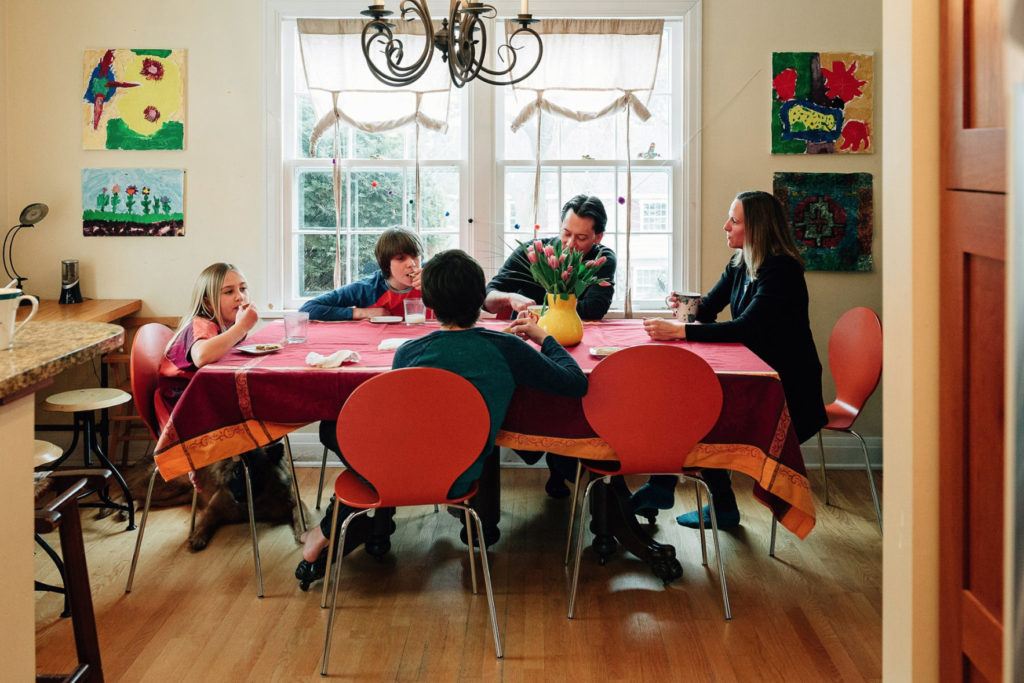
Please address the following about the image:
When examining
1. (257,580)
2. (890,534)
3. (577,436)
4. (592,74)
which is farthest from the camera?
(592,74)

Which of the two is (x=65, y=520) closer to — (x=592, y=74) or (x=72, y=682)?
(x=72, y=682)

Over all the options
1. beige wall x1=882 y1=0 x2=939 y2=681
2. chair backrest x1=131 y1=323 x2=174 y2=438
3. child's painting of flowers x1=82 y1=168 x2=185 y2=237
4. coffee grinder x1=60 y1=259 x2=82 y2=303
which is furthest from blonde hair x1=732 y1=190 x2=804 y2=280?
coffee grinder x1=60 y1=259 x2=82 y2=303

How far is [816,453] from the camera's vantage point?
4.55 m

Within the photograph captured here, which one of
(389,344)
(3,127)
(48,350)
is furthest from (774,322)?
(3,127)

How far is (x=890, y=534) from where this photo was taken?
157 centimetres

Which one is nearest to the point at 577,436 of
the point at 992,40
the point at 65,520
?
the point at 65,520

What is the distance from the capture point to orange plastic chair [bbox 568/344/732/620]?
105 inches

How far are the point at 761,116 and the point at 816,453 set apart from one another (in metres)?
1.66

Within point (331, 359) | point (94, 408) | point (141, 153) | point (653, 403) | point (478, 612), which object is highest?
point (141, 153)

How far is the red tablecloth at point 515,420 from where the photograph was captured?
279cm

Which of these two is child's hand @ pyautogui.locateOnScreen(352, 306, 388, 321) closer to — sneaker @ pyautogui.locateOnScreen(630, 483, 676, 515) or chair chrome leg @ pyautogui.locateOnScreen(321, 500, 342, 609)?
chair chrome leg @ pyautogui.locateOnScreen(321, 500, 342, 609)

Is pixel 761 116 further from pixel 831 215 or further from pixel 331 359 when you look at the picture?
pixel 331 359

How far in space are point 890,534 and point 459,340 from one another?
136 cm

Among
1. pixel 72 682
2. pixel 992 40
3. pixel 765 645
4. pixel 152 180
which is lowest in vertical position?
pixel 765 645
